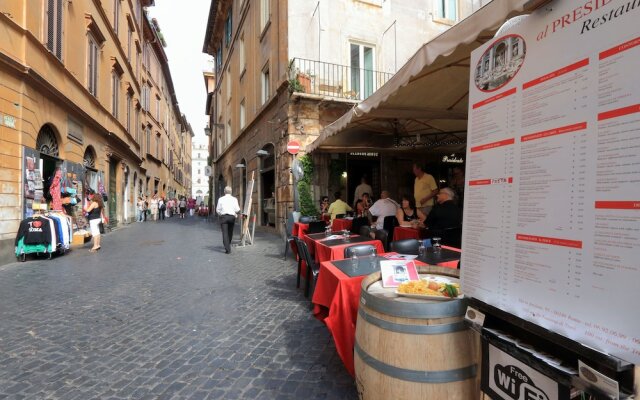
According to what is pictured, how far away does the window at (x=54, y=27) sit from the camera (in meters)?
8.71

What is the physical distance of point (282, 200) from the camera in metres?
11.5

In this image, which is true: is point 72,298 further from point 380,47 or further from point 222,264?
point 380,47

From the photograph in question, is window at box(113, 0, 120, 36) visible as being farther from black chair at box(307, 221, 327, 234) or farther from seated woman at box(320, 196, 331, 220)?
black chair at box(307, 221, 327, 234)

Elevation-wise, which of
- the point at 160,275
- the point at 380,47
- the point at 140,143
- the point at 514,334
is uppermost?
the point at 380,47

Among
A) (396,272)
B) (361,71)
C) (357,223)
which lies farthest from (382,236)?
(361,71)

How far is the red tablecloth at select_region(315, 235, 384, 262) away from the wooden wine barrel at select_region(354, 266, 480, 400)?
2565mm

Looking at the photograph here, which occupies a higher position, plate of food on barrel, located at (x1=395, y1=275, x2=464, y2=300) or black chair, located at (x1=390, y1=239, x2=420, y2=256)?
plate of food on barrel, located at (x1=395, y1=275, x2=464, y2=300)

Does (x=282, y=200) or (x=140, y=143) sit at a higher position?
(x=140, y=143)

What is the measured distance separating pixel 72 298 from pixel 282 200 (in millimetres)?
7365

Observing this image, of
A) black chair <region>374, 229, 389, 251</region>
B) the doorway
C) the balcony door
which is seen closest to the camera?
black chair <region>374, 229, 389, 251</region>

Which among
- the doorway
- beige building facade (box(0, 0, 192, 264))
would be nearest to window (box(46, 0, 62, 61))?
beige building facade (box(0, 0, 192, 264))

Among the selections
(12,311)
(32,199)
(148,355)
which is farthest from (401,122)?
(32,199)

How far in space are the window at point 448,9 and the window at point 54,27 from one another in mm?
12885

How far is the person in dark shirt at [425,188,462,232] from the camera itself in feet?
15.0
